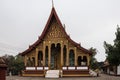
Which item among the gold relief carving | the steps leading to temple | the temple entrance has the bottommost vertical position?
the steps leading to temple

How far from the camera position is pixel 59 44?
132ft

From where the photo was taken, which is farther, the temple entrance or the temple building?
the temple entrance

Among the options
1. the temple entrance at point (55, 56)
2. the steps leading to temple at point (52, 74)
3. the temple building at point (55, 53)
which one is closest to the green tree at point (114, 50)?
the temple building at point (55, 53)

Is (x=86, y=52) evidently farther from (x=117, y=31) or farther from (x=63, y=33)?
(x=117, y=31)

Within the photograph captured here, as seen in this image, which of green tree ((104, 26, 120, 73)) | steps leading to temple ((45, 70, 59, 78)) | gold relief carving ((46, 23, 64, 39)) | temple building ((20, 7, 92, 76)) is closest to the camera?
steps leading to temple ((45, 70, 59, 78))

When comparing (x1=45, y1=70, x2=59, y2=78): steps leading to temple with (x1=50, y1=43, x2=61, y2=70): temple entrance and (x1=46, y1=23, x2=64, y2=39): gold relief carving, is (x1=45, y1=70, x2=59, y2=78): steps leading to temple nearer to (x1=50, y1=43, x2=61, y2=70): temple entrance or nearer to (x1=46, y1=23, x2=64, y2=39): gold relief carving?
(x1=50, y1=43, x2=61, y2=70): temple entrance

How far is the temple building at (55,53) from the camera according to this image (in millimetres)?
37594

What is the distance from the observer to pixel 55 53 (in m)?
40.9

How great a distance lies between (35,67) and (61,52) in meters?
4.05

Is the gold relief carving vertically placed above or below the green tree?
above

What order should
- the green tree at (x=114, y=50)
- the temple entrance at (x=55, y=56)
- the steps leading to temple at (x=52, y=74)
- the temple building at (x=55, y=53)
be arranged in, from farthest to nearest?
1. the green tree at (x=114, y=50)
2. the temple entrance at (x=55, y=56)
3. the temple building at (x=55, y=53)
4. the steps leading to temple at (x=52, y=74)

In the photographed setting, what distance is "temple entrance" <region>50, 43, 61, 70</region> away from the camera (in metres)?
40.1

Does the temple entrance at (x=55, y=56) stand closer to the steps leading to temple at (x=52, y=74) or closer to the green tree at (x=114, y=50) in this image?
the steps leading to temple at (x=52, y=74)

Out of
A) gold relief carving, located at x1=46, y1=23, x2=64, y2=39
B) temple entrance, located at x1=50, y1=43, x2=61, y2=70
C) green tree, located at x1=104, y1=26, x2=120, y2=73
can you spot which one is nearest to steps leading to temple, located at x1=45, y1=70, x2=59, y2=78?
temple entrance, located at x1=50, y1=43, x2=61, y2=70
